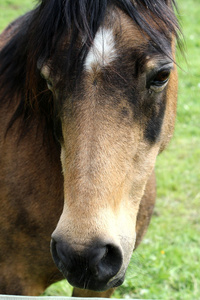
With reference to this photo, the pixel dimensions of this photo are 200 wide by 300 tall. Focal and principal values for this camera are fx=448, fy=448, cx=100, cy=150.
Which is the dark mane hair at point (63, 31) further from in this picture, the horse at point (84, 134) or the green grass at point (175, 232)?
the green grass at point (175, 232)

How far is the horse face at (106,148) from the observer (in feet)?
5.57

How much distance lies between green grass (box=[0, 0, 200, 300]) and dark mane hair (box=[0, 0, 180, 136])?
0.49 m

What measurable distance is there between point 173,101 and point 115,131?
2.25 feet

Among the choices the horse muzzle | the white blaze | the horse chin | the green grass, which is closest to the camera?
the horse muzzle

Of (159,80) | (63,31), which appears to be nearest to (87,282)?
(159,80)

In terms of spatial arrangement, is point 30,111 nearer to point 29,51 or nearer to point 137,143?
point 29,51

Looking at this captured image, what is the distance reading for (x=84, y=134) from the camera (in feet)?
6.03

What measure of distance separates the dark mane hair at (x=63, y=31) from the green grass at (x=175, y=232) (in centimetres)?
49

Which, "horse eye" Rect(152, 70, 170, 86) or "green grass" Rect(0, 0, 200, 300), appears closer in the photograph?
"horse eye" Rect(152, 70, 170, 86)

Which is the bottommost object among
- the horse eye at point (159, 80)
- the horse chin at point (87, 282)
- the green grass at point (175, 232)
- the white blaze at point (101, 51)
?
the green grass at point (175, 232)

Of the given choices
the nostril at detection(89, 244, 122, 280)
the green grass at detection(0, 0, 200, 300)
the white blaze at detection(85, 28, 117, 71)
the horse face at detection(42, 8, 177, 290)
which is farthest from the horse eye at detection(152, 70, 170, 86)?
the nostril at detection(89, 244, 122, 280)

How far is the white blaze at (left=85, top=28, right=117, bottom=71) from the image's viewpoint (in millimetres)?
1876

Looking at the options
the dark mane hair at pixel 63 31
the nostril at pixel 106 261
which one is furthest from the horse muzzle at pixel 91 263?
the dark mane hair at pixel 63 31

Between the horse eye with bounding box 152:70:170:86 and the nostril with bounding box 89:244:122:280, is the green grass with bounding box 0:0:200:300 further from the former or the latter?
the nostril with bounding box 89:244:122:280
